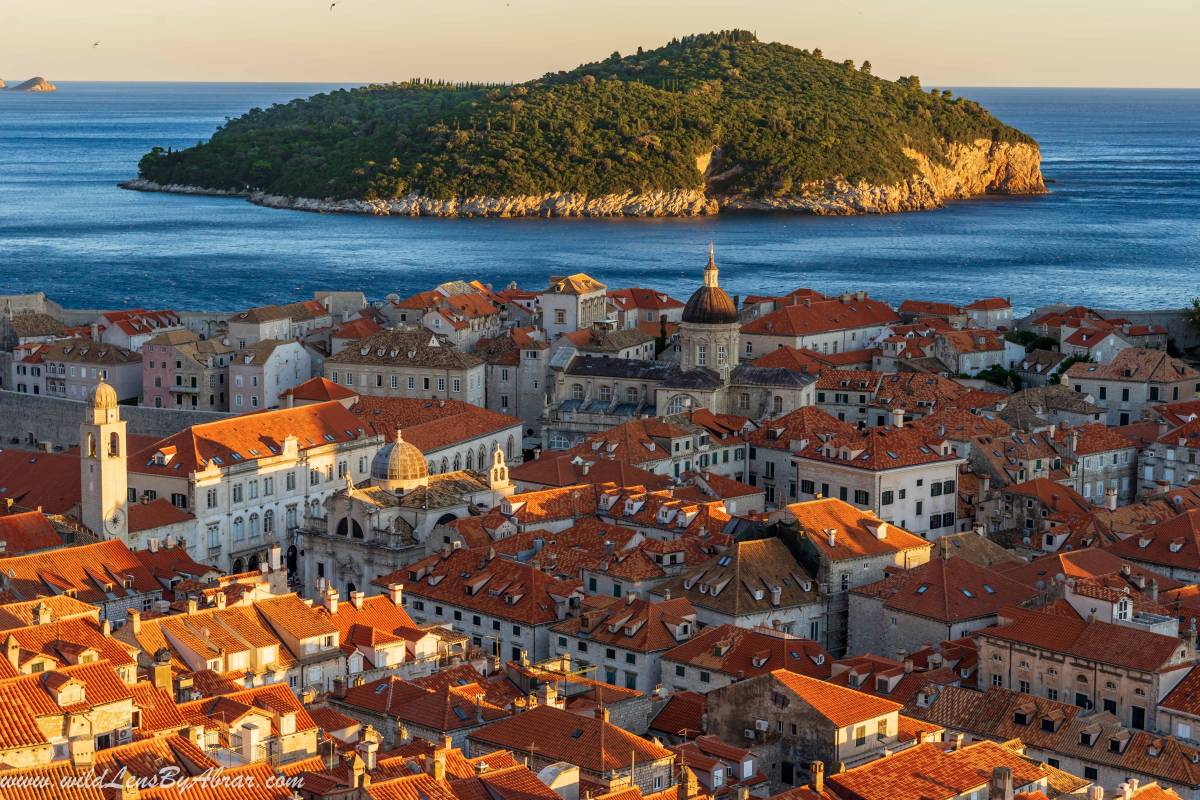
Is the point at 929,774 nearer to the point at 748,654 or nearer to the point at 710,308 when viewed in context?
the point at 748,654

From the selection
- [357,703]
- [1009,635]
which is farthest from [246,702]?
[1009,635]

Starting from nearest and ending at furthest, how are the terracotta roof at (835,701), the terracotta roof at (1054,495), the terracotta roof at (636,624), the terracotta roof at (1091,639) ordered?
the terracotta roof at (835,701)
the terracotta roof at (1091,639)
the terracotta roof at (636,624)
the terracotta roof at (1054,495)

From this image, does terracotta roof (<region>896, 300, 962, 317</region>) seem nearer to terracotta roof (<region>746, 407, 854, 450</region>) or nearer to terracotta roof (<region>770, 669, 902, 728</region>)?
terracotta roof (<region>746, 407, 854, 450</region>)

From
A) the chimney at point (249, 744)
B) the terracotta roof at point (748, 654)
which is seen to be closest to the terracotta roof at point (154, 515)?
the terracotta roof at point (748, 654)

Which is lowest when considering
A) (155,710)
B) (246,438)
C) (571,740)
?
(246,438)

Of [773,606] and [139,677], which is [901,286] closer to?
[773,606]

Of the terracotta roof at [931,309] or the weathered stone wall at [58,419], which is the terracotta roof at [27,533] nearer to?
the weathered stone wall at [58,419]

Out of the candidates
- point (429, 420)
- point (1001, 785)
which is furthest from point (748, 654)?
point (429, 420)
